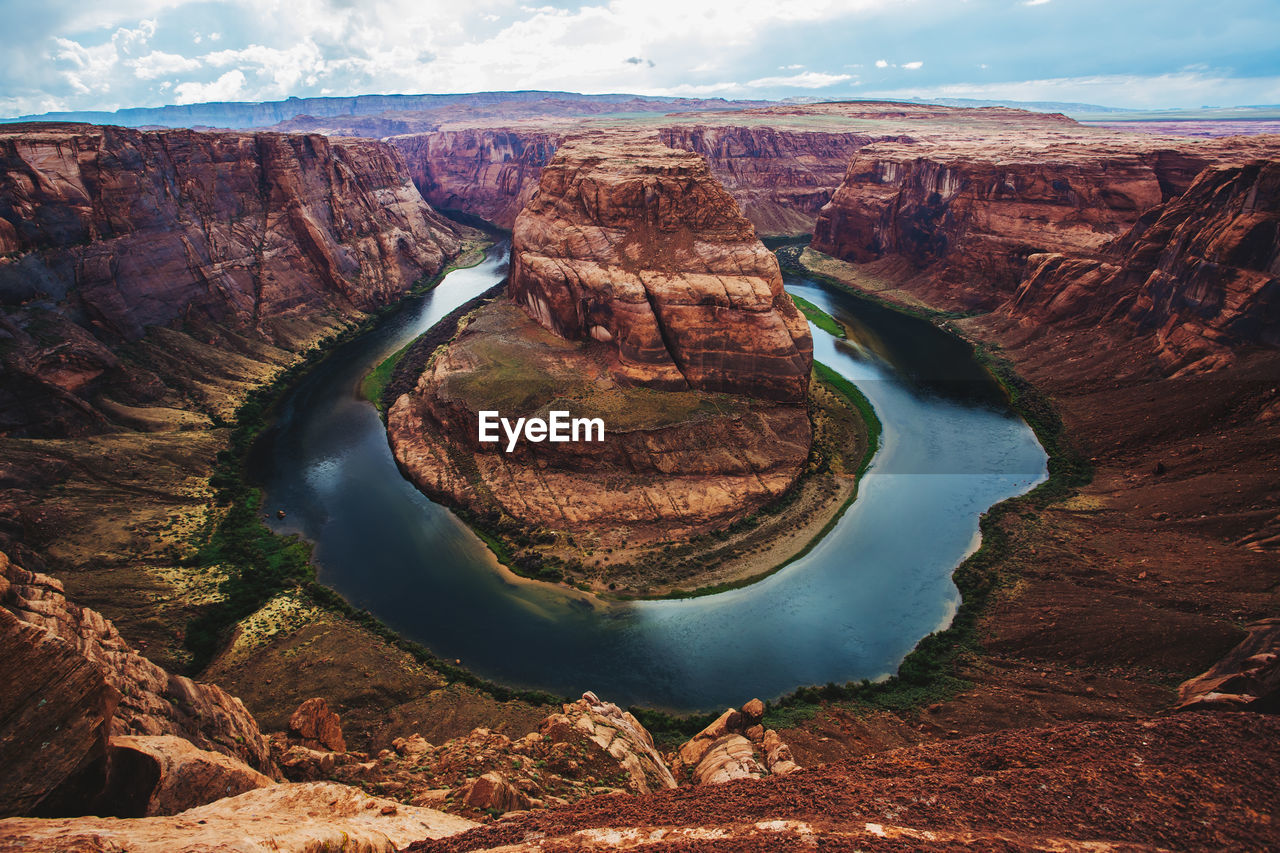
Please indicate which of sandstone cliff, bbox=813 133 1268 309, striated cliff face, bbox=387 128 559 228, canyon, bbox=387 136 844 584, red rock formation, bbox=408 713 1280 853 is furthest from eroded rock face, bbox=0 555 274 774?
striated cliff face, bbox=387 128 559 228

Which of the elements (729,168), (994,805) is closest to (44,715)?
(994,805)

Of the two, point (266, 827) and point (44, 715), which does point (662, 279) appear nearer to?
point (266, 827)

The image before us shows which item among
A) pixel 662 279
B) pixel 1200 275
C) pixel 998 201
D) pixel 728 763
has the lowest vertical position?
pixel 728 763

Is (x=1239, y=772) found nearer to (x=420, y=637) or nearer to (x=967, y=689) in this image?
(x=967, y=689)

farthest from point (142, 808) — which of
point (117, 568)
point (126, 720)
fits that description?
point (117, 568)

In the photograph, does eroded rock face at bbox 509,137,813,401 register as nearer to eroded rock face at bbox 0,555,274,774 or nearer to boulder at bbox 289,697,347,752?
boulder at bbox 289,697,347,752
